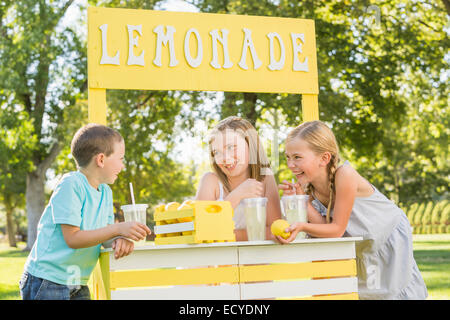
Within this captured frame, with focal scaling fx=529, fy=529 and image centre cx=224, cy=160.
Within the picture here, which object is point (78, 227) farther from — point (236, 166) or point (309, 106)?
point (309, 106)

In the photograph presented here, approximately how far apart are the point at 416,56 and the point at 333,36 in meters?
2.20

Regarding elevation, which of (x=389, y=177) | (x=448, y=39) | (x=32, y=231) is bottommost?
(x=32, y=231)

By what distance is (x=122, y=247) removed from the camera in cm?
208

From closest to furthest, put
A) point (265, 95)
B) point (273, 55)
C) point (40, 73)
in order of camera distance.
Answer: point (273, 55) → point (265, 95) → point (40, 73)

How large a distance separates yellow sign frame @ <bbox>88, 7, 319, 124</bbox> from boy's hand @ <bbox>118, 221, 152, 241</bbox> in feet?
5.12

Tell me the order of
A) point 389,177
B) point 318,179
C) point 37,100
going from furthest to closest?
1. point 389,177
2. point 37,100
3. point 318,179

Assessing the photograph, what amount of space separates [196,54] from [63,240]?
77.0 inches

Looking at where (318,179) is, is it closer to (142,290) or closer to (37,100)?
(142,290)

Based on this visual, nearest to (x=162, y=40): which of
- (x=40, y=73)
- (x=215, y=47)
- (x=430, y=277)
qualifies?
(x=215, y=47)

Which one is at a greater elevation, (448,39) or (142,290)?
(448,39)

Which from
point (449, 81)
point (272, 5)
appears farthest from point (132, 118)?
point (449, 81)
